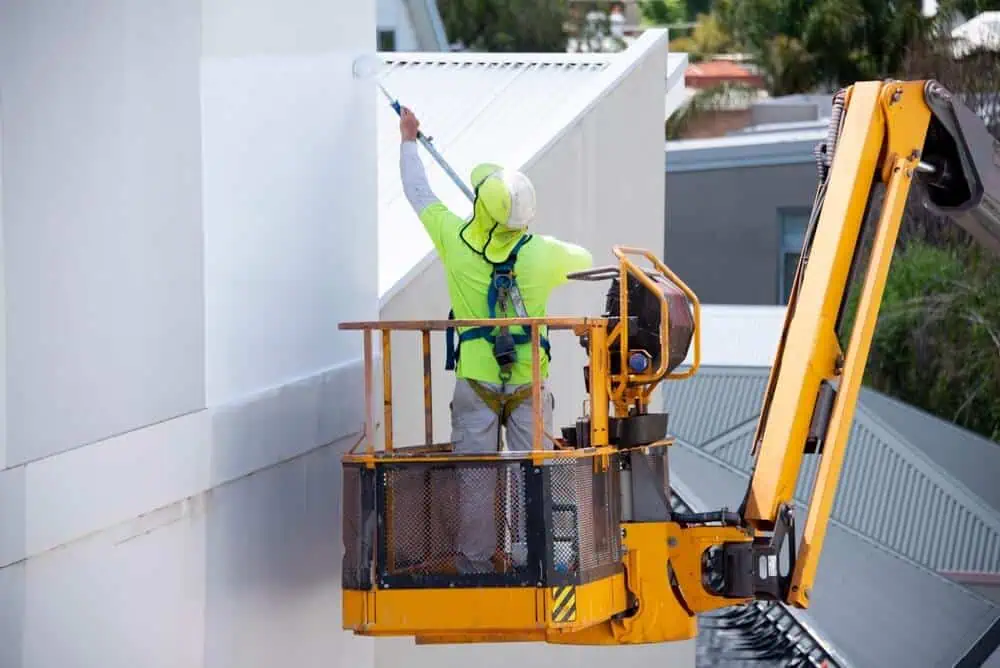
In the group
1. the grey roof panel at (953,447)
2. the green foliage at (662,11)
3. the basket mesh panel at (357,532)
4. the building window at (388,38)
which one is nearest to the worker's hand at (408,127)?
the basket mesh panel at (357,532)

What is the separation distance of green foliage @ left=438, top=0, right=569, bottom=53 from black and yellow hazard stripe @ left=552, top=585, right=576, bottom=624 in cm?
5115

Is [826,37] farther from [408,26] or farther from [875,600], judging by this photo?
[875,600]

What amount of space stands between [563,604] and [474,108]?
20.5 feet

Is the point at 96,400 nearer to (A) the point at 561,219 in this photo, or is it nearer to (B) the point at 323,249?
(B) the point at 323,249

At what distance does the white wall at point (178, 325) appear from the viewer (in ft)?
21.4

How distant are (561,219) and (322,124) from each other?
312cm

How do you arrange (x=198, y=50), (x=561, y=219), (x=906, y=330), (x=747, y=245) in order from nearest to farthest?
(x=198, y=50) → (x=561, y=219) → (x=906, y=330) → (x=747, y=245)

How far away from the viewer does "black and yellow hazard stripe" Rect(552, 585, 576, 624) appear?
7.75m

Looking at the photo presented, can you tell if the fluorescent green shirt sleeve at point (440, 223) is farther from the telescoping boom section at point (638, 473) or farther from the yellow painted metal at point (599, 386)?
the yellow painted metal at point (599, 386)

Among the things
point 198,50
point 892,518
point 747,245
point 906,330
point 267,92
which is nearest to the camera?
point 198,50

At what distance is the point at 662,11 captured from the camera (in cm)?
7194

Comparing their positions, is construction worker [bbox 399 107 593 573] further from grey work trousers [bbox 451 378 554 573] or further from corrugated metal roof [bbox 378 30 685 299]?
corrugated metal roof [bbox 378 30 685 299]

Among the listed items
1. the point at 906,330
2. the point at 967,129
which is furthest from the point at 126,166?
the point at 906,330

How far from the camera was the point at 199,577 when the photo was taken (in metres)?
7.76
